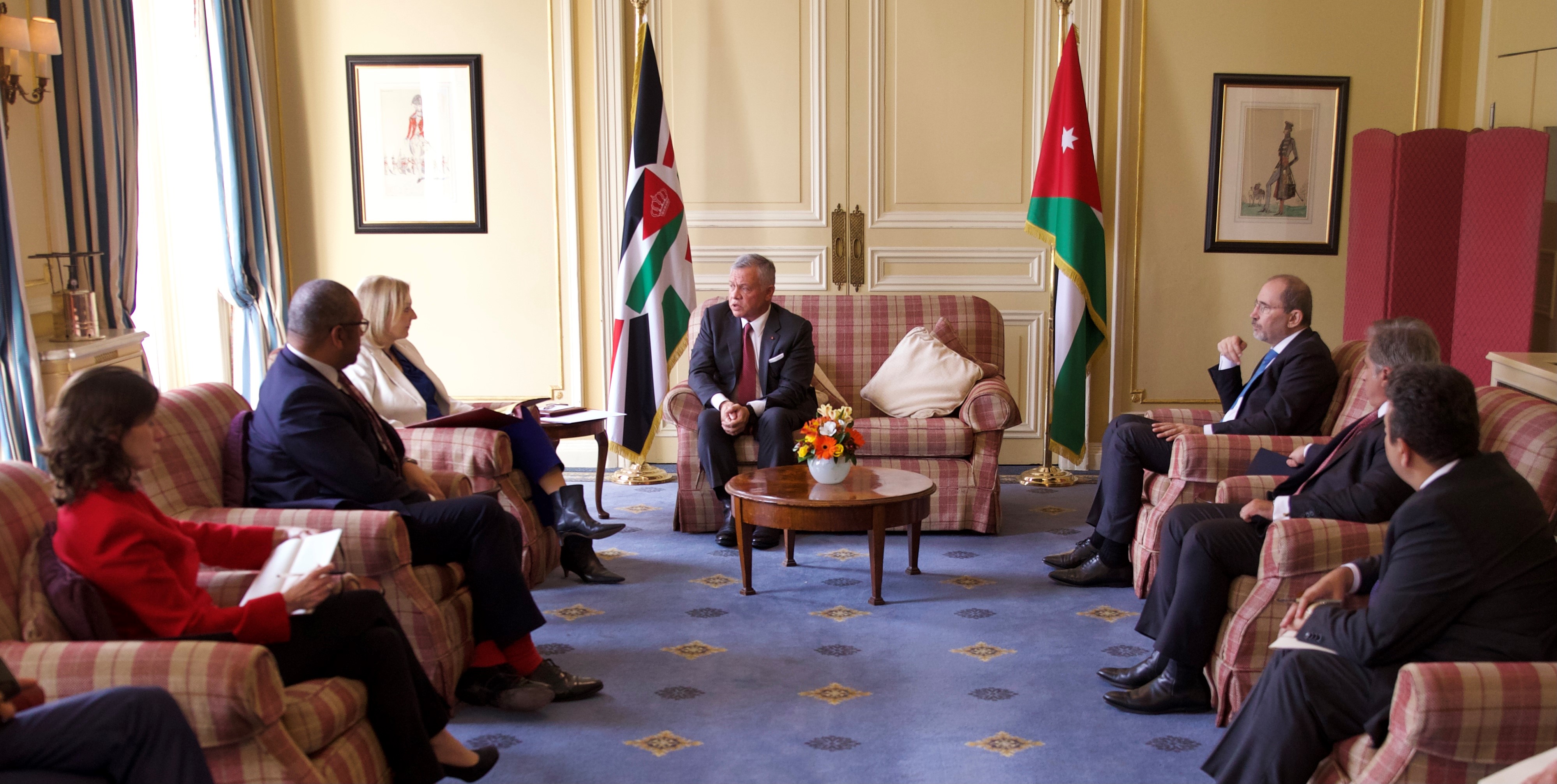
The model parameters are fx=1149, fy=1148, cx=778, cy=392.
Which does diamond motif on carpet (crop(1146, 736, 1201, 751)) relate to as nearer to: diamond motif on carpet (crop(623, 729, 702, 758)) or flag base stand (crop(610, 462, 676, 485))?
diamond motif on carpet (crop(623, 729, 702, 758))

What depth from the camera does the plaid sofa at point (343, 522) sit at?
3.09m

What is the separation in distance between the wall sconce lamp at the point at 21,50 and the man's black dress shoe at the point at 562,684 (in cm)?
293

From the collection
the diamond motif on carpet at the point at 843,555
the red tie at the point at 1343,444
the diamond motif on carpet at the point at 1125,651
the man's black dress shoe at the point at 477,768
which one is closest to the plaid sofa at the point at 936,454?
the diamond motif on carpet at the point at 843,555

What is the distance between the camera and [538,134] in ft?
20.9

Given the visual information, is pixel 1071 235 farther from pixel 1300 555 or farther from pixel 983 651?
pixel 1300 555

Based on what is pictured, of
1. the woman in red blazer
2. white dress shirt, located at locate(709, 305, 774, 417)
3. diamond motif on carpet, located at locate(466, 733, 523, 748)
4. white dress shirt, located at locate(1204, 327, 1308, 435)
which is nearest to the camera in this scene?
the woman in red blazer

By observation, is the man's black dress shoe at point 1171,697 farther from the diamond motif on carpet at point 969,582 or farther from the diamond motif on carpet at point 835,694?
the diamond motif on carpet at point 969,582

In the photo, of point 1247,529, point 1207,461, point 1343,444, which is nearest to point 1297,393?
point 1207,461

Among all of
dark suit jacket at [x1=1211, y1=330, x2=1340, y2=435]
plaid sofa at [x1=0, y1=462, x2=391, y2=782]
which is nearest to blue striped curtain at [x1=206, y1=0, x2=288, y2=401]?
plaid sofa at [x1=0, y1=462, x2=391, y2=782]

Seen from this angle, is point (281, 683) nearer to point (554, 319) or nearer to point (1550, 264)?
point (554, 319)

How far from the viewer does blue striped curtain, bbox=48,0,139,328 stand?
180 inches

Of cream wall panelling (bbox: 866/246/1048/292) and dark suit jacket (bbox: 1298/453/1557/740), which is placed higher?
cream wall panelling (bbox: 866/246/1048/292)

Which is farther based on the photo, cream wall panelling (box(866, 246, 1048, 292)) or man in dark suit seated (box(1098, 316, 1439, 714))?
cream wall panelling (box(866, 246, 1048, 292))

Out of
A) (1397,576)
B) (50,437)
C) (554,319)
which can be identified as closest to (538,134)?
(554,319)
